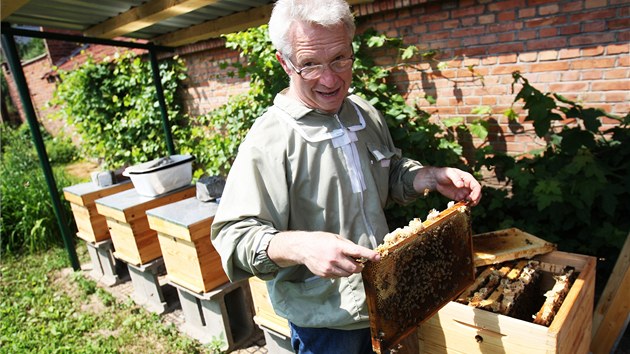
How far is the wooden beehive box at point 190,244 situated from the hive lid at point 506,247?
1720 millimetres

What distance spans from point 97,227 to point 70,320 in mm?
898

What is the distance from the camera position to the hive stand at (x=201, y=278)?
2.82 m

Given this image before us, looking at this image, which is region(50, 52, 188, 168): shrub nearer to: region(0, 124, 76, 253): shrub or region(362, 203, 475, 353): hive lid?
region(0, 124, 76, 253): shrub

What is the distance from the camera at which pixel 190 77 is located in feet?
18.9

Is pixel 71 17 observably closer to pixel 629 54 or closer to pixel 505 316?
pixel 505 316

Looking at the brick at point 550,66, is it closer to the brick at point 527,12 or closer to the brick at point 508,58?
the brick at point 508,58

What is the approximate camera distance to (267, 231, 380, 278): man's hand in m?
1.06

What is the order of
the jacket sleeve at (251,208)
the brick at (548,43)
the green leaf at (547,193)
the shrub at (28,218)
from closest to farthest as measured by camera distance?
the jacket sleeve at (251,208)
the green leaf at (547,193)
the brick at (548,43)
the shrub at (28,218)

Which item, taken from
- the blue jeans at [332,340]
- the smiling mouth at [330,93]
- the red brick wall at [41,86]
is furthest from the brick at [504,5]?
the red brick wall at [41,86]

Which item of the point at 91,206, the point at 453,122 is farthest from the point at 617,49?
the point at 91,206

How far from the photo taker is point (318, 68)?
1.32 metres

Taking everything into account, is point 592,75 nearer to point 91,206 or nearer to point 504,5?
point 504,5

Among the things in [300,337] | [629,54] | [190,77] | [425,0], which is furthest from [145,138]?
[629,54]

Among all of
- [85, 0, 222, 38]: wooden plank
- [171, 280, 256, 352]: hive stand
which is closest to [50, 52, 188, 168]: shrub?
[85, 0, 222, 38]: wooden plank
